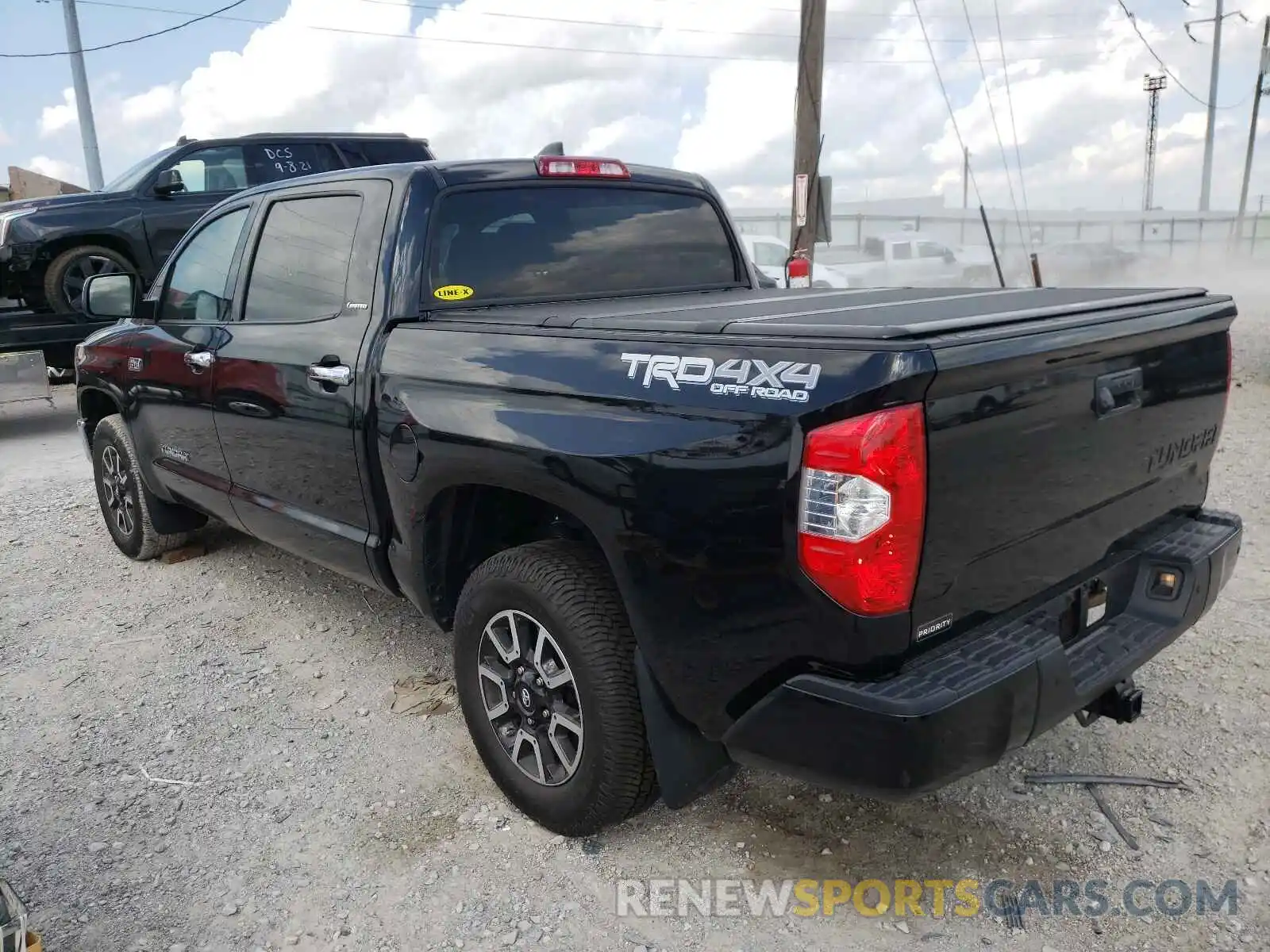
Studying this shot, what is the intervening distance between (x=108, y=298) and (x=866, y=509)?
14.2ft

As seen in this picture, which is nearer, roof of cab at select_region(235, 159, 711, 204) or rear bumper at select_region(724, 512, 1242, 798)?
rear bumper at select_region(724, 512, 1242, 798)

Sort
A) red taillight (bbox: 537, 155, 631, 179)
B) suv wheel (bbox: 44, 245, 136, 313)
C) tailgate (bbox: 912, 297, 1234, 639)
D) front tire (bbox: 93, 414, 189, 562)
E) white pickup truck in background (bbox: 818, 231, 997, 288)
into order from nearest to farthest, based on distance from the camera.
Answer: tailgate (bbox: 912, 297, 1234, 639) < red taillight (bbox: 537, 155, 631, 179) < front tire (bbox: 93, 414, 189, 562) < suv wheel (bbox: 44, 245, 136, 313) < white pickup truck in background (bbox: 818, 231, 997, 288)

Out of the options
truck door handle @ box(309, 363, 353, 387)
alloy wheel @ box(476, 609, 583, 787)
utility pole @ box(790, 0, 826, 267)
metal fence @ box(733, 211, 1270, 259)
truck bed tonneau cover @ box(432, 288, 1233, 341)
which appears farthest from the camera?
metal fence @ box(733, 211, 1270, 259)

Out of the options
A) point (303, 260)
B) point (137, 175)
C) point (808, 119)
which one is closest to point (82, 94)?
point (137, 175)

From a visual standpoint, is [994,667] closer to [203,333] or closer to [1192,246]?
[203,333]

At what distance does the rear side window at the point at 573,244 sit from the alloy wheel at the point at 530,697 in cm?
115

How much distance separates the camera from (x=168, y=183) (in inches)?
360

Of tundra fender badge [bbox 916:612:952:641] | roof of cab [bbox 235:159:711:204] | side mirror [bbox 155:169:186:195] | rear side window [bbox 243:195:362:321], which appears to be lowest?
tundra fender badge [bbox 916:612:952:641]

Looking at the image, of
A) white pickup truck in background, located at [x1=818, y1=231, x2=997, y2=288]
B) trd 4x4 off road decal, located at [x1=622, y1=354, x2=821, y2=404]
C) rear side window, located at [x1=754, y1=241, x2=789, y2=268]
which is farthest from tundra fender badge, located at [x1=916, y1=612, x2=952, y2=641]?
white pickup truck in background, located at [x1=818, y1=231, x2=997, y2=288]

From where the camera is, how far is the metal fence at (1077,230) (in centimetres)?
2758

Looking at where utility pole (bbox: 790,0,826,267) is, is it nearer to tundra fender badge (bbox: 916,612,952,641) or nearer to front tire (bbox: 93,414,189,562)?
front tire (bbox: 93,414,189,562)

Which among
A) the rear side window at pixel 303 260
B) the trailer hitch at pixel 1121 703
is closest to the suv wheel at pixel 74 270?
the rear side window at pixel 303 260

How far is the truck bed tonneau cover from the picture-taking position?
219cm

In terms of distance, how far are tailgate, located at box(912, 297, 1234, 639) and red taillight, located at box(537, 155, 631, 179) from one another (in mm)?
1987
